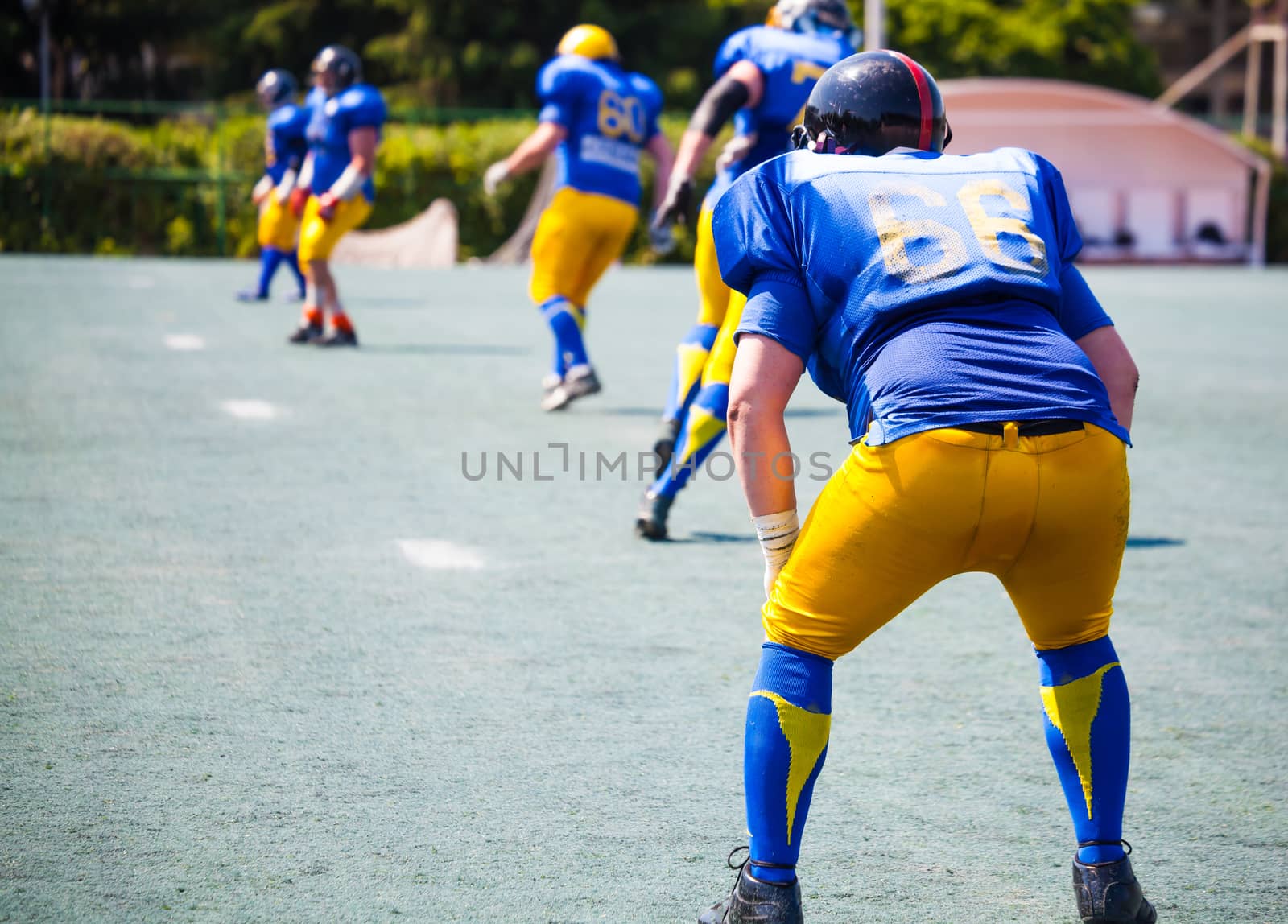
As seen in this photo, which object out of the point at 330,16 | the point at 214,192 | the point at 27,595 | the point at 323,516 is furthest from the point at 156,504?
the point at 330,16

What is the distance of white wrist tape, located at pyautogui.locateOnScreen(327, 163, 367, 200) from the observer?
474 inches

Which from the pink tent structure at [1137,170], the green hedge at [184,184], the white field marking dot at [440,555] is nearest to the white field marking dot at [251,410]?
the white field marking dot at [440,555]

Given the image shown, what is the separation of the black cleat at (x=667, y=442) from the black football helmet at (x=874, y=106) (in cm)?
312

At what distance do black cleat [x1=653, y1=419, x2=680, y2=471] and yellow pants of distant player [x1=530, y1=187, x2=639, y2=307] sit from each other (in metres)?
2.91

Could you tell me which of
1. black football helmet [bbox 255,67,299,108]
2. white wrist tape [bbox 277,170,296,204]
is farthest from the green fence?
white wrist tape [bbox 277,170,296,204]

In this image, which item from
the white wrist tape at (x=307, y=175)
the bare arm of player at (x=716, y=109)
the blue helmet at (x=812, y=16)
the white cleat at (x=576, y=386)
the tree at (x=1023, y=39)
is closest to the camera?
the bare arm of player at (x=716, y=109)

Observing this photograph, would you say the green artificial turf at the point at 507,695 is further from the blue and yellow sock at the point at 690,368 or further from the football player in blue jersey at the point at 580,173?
the football player in blue jersey at the point at 580,173

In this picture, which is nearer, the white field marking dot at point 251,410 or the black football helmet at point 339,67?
the white field marking dot at point 251,410

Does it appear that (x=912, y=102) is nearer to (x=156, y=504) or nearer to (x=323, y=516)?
(x=323, y=516)

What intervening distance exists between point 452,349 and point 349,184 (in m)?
1.51

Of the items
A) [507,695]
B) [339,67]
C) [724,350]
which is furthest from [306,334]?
[507,695]

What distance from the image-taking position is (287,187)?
48.9 feet

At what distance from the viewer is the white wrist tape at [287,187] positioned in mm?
14812

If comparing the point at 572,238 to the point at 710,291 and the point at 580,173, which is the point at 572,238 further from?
the point at 710,291
